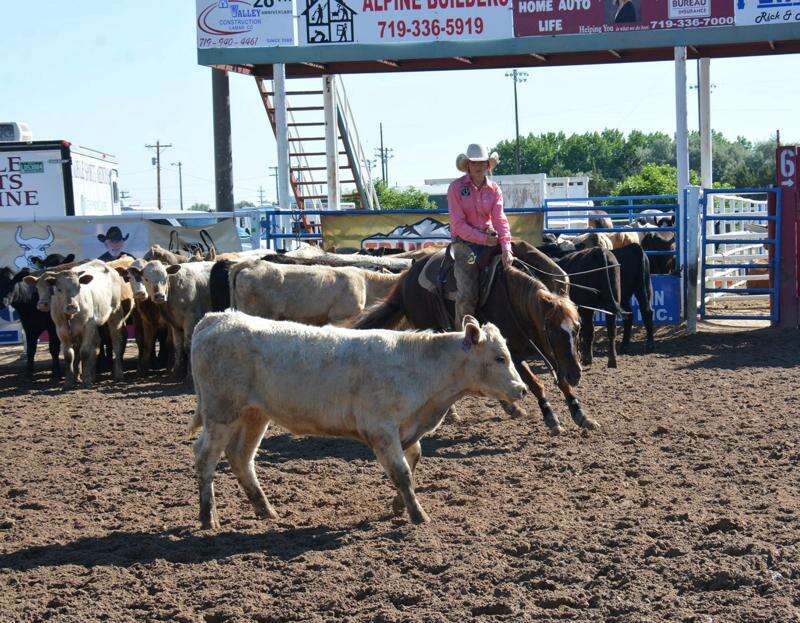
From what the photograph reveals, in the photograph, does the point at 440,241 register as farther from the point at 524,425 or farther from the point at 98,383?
the point at 524,425

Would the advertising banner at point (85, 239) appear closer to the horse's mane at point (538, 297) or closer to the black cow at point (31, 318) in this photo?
the black cow at point (31, 318)

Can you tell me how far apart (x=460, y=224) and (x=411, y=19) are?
7.33 m

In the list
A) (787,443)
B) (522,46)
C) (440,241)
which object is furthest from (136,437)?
(522,46)

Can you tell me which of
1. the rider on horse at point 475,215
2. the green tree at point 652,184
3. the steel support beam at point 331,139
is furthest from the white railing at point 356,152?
the green tree at point 652,184

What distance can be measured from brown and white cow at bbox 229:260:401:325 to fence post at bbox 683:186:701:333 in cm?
540

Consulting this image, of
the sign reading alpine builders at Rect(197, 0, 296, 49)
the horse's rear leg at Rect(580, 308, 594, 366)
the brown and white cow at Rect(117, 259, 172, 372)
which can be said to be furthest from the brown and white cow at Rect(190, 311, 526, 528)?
the sign reading alpine builders at Rect(197, 0, 296, 49)

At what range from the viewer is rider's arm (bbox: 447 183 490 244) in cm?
887

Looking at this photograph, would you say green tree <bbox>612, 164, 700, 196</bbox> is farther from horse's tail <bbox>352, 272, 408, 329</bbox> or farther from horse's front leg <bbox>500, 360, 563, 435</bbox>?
horse's front leg <bbox>500, 360, 563, 435</bbox>

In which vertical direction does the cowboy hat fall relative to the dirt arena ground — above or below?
above

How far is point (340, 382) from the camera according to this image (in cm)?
606

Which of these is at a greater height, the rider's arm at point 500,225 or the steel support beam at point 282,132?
the steel support beam at point 282,132

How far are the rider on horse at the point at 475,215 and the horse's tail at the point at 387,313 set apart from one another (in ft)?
2.67

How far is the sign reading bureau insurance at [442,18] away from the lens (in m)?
15.1

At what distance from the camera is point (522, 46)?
50.1 feet
